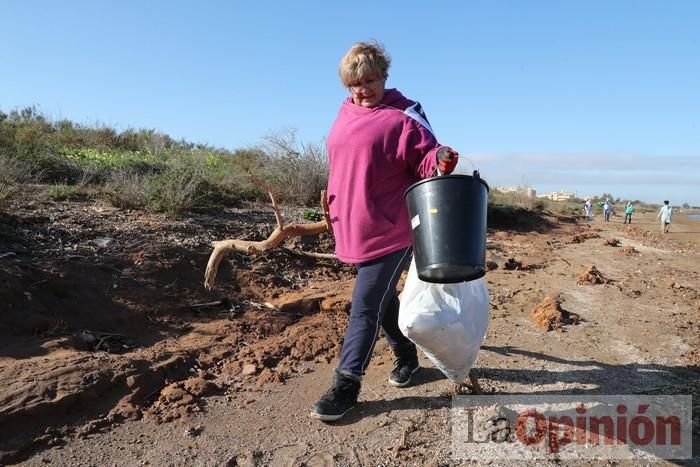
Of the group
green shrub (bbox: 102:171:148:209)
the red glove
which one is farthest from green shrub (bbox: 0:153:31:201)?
the red glove

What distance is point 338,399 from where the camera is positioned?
2.81 meters

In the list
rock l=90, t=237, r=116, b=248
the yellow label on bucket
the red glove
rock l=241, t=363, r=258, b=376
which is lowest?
rock l=241, t=363, r=258, b=376

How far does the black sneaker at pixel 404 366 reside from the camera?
319 centimetres

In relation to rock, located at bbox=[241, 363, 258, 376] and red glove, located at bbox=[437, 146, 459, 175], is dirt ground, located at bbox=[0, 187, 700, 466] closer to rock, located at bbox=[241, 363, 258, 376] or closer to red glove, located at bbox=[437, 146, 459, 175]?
rock, located at bbox=[241, 363, 258, 376]

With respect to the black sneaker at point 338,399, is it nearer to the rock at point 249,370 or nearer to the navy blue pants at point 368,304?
the navy blue pants at point 368,304

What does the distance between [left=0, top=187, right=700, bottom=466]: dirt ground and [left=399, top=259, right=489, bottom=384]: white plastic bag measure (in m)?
0.42

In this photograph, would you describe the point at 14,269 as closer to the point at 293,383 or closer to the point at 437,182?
the point at 293,383

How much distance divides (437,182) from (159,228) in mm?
4254

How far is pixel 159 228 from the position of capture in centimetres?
589

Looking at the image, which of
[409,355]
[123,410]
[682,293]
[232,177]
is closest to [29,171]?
[232,177]

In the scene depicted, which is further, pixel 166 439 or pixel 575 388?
pixel 575 388

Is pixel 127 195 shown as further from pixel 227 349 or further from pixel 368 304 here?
pixel 368 304

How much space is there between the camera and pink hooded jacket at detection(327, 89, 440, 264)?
2682mm

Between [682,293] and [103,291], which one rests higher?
Answer: [103,291]
